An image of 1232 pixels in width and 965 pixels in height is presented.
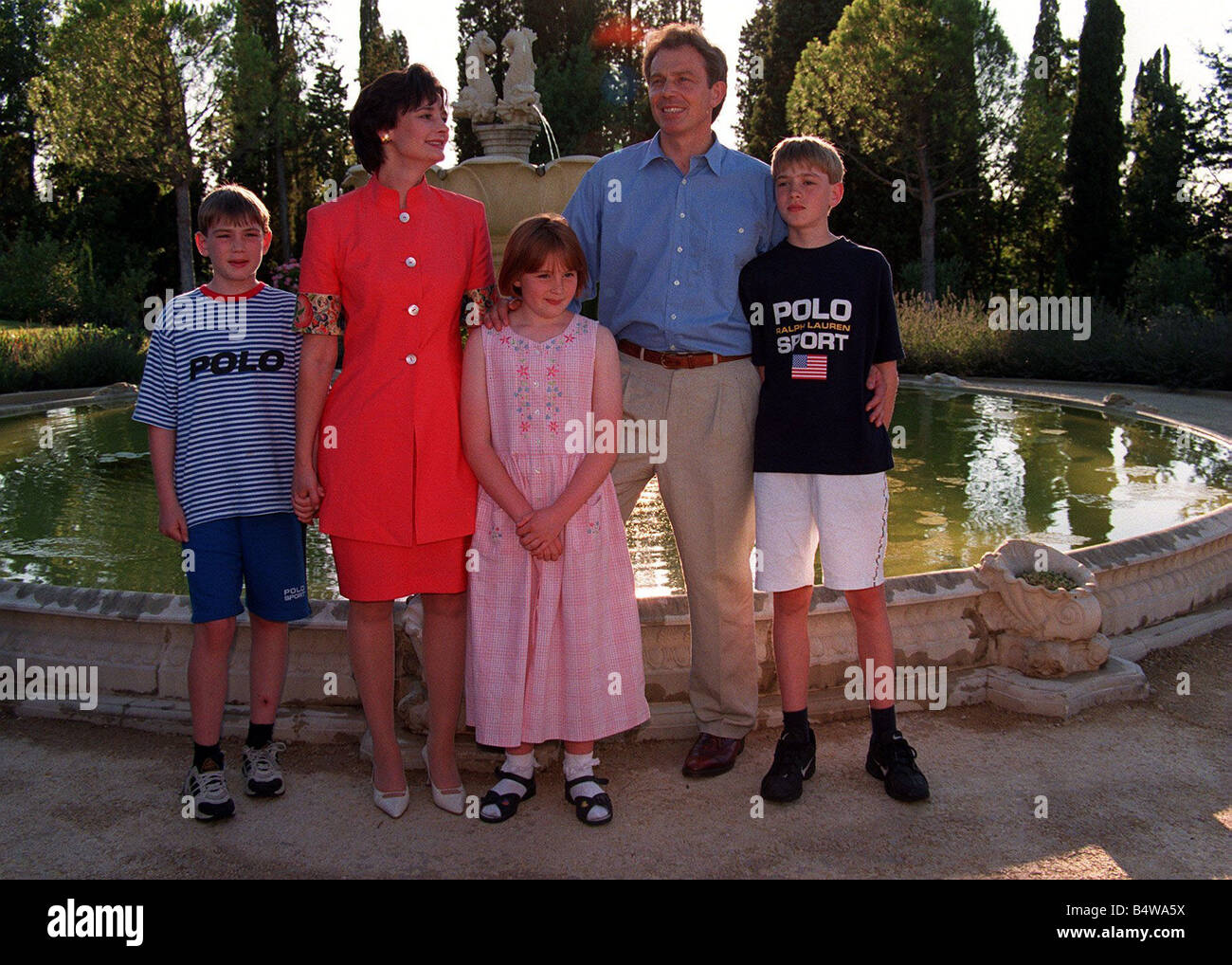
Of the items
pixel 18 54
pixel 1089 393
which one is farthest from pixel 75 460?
pixel 18 54

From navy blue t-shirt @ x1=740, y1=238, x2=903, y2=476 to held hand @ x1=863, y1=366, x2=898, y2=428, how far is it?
0.06ft

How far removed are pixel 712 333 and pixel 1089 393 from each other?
9.86m

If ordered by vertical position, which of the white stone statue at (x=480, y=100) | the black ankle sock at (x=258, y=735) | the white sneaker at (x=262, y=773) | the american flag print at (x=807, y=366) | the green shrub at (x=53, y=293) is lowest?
the white sneaker at (x=262, y=773)

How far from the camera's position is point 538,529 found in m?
2.93

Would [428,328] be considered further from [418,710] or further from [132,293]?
[132,293]

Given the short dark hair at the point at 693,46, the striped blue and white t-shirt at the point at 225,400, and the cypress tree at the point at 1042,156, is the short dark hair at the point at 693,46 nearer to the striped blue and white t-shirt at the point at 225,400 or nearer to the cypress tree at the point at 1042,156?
the striped blue and white t-shirt at the point at 225,400

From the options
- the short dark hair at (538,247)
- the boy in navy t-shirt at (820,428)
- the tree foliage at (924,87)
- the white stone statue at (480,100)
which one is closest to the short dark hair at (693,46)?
the boy in navy t-shirt at (820,428)

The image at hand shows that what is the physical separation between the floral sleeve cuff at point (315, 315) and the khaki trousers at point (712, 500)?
930 millimetres

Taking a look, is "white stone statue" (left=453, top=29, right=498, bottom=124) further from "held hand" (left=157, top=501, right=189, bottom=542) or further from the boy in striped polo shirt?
"held hand" (left=157, top=501, right=189, bottom=542)

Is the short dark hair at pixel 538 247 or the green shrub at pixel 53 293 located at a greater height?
the green shrub at pixel 53 293

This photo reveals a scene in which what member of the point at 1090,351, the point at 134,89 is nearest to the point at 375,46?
the point at 134,89

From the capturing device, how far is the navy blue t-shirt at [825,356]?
311 cm

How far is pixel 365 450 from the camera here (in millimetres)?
2889

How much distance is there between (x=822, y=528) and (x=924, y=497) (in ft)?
10.5
